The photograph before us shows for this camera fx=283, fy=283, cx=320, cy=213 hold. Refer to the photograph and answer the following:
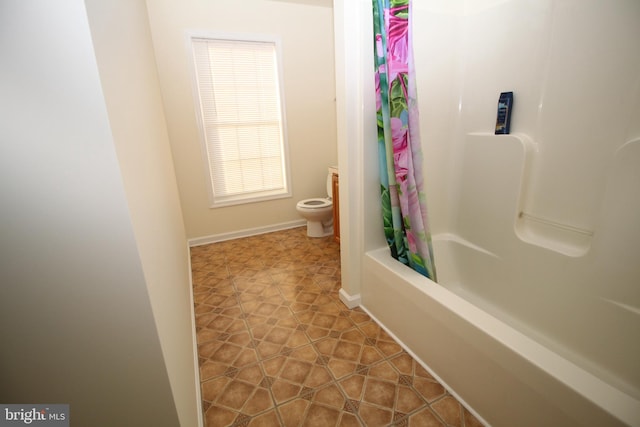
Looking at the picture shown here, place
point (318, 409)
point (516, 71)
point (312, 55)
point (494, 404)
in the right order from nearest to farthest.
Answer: point (494, 404) < point (318, 409) < point (516, 71) < point (312, 55)

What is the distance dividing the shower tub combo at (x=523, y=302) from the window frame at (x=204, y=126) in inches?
74.2

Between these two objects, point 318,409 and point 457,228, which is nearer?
point 318,409

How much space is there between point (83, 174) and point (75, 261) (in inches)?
7.0

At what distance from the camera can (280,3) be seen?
2900 mm

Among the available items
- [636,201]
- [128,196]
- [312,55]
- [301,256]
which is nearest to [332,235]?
[301,256]

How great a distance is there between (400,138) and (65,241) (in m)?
1.37

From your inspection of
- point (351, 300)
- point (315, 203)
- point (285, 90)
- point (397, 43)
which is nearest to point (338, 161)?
point (397, 43)

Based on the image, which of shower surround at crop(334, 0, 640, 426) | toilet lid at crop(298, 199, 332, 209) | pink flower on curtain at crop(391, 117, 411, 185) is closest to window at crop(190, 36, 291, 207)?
toilet lid at crop(298, 199, 332, 209)

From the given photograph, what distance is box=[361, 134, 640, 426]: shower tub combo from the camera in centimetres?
97

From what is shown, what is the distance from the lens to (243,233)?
3.40 metres

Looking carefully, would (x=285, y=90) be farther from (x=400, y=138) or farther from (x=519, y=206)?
(x=519, y=206)

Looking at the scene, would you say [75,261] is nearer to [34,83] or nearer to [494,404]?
[34,83]

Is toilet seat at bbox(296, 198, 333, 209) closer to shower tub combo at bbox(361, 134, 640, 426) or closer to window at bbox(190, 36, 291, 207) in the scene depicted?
window at bbox(190, 36, 291, 207)

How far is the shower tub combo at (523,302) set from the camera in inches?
38.0
